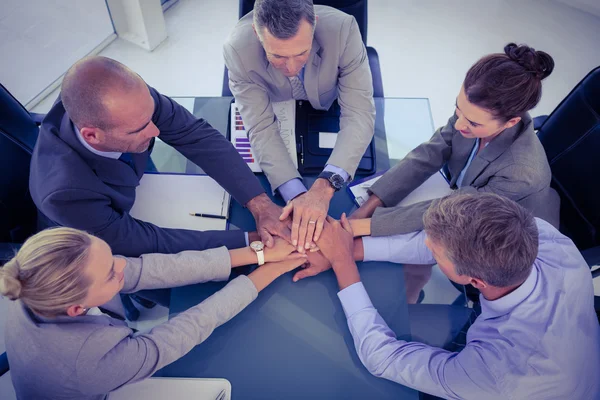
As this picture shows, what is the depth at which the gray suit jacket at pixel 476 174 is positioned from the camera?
4.66ft

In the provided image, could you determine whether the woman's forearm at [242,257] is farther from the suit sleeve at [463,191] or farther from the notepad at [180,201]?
the suit sleeve at [463,191]

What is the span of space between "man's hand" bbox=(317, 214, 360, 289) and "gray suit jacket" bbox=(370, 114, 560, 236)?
0.34ft

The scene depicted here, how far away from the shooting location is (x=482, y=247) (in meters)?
1.10

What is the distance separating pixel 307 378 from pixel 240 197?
2.08 feet

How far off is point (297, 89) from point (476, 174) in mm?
767

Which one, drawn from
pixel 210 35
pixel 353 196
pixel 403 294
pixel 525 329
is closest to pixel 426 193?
pixel 353 196

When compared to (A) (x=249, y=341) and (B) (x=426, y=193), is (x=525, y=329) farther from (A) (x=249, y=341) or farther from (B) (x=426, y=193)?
(A) (x=249, y=341)

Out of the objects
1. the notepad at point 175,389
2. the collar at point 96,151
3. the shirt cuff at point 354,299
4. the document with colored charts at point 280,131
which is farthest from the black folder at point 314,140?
the notepad at point 175,389

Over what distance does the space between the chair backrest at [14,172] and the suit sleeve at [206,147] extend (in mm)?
496

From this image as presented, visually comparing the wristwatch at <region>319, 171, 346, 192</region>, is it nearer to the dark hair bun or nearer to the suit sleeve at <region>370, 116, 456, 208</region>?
the suit sleeve at <region>370, 116, 456, 208</region>

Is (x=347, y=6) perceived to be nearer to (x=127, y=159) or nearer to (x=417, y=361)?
(x=127, y=159)

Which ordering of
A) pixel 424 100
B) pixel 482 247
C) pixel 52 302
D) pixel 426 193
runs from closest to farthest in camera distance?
pixel 52 302 → pixel 482 247 → pixel 426 193 → pixel 424 100

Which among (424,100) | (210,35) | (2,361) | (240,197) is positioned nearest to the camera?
(2,361)

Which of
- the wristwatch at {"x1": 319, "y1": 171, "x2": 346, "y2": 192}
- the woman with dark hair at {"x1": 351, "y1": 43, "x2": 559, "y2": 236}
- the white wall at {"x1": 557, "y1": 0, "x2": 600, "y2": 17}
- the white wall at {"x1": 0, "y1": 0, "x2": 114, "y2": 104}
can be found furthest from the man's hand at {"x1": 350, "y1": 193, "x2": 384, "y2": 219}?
the white wall at {"x1": 557, "y1": 0, "x2": 600, "y2": 17}
